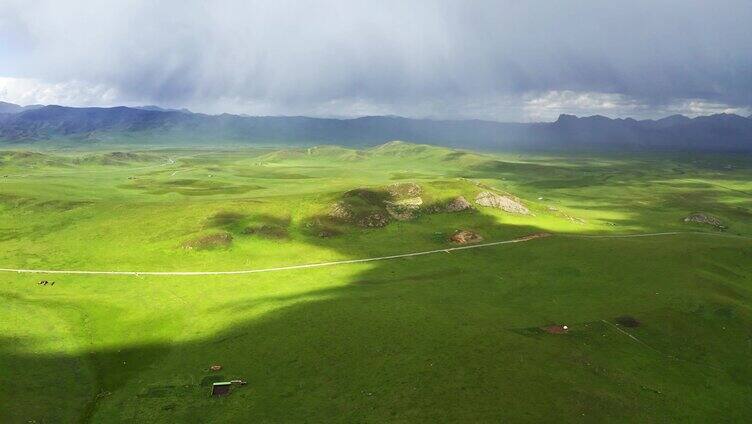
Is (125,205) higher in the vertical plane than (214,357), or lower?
higher

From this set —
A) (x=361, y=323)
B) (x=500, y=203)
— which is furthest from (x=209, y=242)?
(x=500, y=203)

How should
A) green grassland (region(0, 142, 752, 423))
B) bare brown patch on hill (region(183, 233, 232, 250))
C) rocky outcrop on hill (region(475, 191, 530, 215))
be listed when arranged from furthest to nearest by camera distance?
rocky outcrop on hill (region(475, 191, 530, 215))
bare brown patch on hill (region(183, 233, 232, 250))
green grassland (region(0, 142, 752, 423))

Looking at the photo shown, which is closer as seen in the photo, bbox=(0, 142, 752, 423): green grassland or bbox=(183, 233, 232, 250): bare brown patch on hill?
bbox=(0, 142, 752, 423): green grassland

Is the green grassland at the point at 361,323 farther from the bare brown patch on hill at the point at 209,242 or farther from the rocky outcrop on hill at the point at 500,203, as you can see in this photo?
the rocky outcrop on hill at the point at 500,203

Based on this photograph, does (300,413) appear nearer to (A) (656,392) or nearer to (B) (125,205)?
(A) (656,392)

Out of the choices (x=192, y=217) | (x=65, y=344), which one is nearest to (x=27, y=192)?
(x=192, y=217)

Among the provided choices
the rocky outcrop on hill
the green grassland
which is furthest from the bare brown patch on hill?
the rocky outcrop on hill

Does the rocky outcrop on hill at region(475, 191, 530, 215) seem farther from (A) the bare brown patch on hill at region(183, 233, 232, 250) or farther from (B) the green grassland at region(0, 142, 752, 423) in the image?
(A) the bare brown patch on hill at region(183, 233, 232, 250)

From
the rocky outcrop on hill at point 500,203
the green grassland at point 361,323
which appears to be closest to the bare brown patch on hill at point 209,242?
the green grassland at point 361,323
